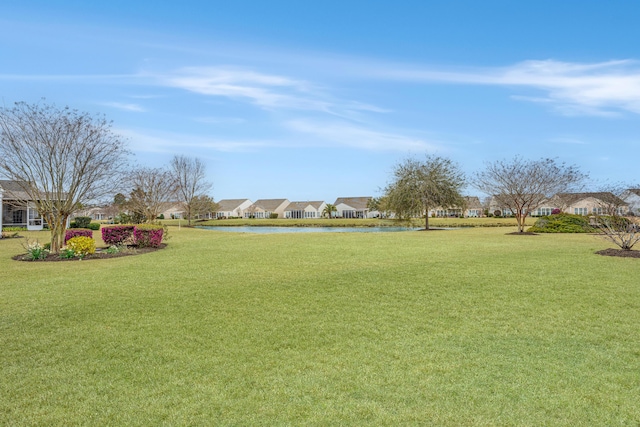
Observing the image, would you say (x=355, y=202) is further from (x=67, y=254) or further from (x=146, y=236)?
(x=67, y=254)

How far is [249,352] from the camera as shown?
512 centimetres

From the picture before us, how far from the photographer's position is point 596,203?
59.0 metres

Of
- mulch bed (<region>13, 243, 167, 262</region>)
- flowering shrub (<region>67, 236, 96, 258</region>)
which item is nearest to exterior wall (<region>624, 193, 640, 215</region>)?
mulch bed (<region>13, 243, 167, 262</region>)

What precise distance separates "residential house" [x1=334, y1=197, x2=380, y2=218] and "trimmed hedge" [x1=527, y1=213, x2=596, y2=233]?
59.9 metres

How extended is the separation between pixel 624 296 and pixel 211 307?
24.3 feet

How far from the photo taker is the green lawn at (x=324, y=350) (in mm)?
3744

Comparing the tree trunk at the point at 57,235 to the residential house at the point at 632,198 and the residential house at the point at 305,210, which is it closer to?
the residential house at the point at 632,198

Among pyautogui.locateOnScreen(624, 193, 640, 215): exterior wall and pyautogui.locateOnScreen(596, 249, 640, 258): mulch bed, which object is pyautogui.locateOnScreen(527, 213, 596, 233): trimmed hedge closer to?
pyautogui.locateOnScreen(624, 193, 640, 215): exterior wall

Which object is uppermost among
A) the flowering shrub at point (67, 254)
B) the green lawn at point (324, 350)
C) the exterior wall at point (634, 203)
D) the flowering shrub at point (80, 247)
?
the exterior wall at point (634, 203)

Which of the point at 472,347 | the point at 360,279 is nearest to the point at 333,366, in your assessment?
the point at 472,347

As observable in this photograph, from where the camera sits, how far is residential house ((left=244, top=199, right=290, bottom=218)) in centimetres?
9556

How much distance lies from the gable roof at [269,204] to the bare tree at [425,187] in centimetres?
6270

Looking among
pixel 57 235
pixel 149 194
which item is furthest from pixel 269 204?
pixel 57 235

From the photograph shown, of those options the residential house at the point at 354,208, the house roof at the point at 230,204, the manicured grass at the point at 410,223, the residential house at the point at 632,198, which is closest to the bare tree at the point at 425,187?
the manicured grass at the point at 410,223
